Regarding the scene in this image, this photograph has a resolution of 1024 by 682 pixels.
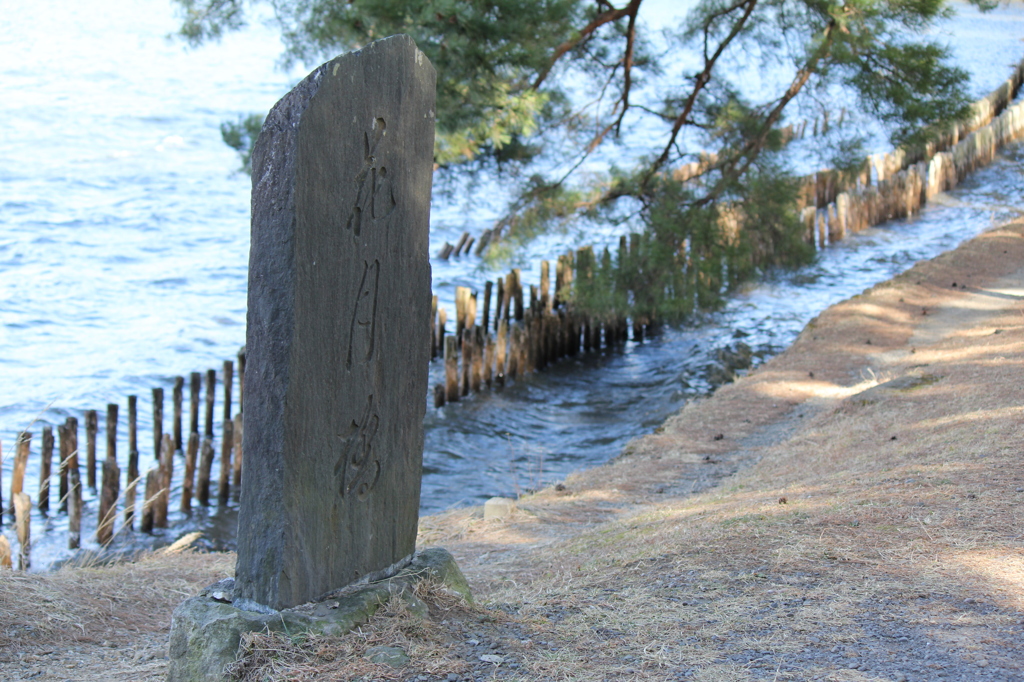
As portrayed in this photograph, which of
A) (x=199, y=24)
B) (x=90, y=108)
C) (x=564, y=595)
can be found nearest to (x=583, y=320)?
(x=199, y=24)

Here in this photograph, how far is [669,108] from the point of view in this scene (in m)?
12.5

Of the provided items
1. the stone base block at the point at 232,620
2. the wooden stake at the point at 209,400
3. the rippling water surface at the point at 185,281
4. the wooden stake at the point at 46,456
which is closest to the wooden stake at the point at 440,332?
the rippling water surface at the point at 185,281

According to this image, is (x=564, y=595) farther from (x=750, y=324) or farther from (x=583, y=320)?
(x=750, y=324)

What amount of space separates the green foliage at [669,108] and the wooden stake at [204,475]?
12.8 ft

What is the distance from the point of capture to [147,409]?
40.7 feet

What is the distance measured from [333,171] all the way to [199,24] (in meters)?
8.96

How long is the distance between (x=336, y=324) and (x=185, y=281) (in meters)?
16.0

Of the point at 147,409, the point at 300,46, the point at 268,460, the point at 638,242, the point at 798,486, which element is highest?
the point at 300,46

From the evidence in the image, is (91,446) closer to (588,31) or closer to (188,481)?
(188,481)

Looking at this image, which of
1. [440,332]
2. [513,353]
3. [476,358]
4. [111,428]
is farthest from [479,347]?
A: [111,428]

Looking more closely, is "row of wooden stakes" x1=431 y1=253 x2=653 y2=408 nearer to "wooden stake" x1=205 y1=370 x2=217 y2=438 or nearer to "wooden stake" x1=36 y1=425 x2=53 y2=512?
"wooden stake" x1=205 y1=370 x2=217 y2=438

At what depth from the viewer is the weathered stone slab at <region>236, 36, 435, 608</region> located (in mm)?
3500

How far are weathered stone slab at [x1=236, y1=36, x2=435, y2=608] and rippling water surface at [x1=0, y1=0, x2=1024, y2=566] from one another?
4616 mm

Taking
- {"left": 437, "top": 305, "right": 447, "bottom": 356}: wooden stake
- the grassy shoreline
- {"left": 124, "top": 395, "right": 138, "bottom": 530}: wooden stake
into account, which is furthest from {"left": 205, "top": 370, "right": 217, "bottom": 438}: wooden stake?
the grassy shoreline
